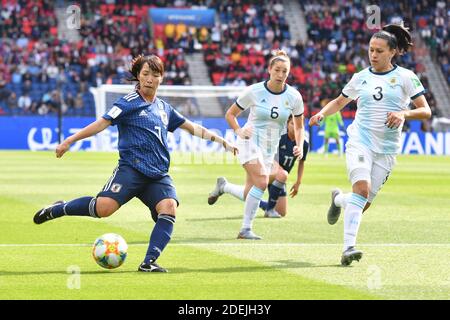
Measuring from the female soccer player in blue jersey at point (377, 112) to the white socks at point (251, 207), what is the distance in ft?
7.71

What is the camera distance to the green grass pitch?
8.59m

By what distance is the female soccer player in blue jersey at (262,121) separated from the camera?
1324 centimetres

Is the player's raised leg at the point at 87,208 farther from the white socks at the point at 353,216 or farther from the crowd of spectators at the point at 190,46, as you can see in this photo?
the crowd of spectators at the point at 190,46

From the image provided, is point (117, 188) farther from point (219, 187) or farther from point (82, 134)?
point (219, 187)

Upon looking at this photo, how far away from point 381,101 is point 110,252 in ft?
11.0

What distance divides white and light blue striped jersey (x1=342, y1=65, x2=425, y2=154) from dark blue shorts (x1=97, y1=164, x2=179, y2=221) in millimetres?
2220

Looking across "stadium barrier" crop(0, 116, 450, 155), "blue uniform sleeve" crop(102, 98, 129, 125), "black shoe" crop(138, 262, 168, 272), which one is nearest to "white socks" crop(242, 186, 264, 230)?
"blue uniform sleeve" crop(102, 98, 129, 125)

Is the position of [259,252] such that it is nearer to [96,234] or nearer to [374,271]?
[374,271]

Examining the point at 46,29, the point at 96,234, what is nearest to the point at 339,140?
the point at 46,29

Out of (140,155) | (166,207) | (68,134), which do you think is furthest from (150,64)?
(68,134)

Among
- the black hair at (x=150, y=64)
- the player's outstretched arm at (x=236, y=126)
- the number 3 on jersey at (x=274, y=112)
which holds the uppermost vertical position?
the black hair at (x=150, y=64)

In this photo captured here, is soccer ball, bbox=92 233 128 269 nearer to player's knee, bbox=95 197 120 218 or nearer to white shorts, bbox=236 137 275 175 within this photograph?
player's knee, bbox=95 197 120 218

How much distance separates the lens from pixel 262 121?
1383 centimetres

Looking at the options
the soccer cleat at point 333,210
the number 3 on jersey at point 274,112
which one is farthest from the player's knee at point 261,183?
the soccer cleat at point 333,210
